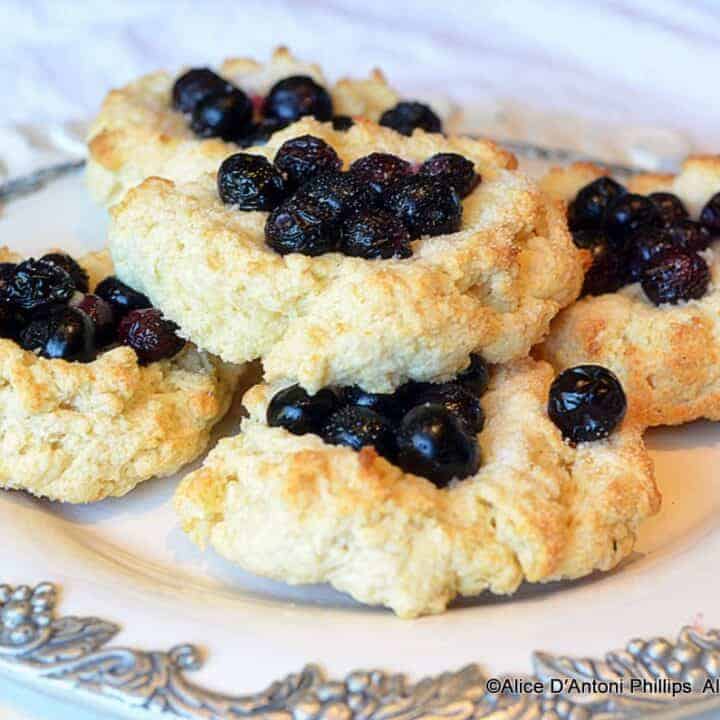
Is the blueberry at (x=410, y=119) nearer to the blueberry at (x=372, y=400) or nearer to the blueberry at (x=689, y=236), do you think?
the blueberry at (x=689, y=236)

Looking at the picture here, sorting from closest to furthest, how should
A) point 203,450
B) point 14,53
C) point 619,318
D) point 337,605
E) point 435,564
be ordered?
point 435,564, point 337,605, point 203,450, point 619,318, point 14,53

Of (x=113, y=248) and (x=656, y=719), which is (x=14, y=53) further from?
(x=656, y=719)

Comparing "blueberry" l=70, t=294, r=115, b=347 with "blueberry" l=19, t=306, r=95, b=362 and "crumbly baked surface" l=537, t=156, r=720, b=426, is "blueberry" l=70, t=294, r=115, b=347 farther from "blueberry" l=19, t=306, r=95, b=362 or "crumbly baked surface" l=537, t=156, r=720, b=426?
"crumbly baked surface" l=537, t=156, r=720, b=426

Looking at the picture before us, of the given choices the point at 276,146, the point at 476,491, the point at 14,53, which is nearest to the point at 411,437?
the point at 476,491

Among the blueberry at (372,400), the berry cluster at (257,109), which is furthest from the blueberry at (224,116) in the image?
the blueberry at (372,400)

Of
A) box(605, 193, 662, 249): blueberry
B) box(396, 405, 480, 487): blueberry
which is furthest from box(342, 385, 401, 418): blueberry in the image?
box(605, 193, 662, 249): blueberry

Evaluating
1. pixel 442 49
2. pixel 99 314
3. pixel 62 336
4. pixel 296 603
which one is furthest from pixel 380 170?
pixel 442 49
